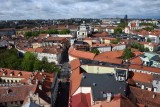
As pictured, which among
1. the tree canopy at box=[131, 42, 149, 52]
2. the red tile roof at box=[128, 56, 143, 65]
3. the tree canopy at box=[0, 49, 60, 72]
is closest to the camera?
the tree canopy at box=[0, 49, 60, 72]

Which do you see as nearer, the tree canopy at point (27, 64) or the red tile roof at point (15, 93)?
the red tile roof at point (15, 93)

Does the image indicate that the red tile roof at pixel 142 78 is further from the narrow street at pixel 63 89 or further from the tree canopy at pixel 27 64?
the tree canopy at pixel 27 64

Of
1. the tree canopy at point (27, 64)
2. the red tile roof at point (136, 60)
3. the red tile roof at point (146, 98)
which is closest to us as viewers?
the red tile roof at point (146, 98)

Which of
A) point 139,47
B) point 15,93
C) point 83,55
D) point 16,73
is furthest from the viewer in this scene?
point 139,47

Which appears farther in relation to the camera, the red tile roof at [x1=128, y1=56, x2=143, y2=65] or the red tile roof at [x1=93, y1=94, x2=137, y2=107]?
the red tile roof at [x1=128, y1=56, x2=143, y2=65]

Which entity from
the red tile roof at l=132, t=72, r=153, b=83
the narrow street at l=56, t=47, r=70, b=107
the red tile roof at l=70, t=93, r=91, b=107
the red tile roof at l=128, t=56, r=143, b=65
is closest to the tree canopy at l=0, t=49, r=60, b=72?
the narrow street at l=56, t=47, r=70, b=107

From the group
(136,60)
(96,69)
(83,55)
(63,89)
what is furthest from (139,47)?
(63,89)

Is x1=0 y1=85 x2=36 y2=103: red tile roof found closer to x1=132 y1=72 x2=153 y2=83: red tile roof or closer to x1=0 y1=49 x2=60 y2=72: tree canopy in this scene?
x1=0 y1=49 x2=60 y2=72: tree canopy

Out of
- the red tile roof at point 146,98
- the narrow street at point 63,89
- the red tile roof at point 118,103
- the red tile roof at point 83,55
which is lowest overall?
the narrow street at point 63,89

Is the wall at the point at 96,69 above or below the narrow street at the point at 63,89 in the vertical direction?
above

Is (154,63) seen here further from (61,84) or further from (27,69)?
(27,69)

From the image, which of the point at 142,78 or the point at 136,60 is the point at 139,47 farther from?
the point at 142,78

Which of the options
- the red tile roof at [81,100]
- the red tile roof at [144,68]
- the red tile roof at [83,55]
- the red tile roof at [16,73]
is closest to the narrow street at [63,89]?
the red tile roof at [83,55]
